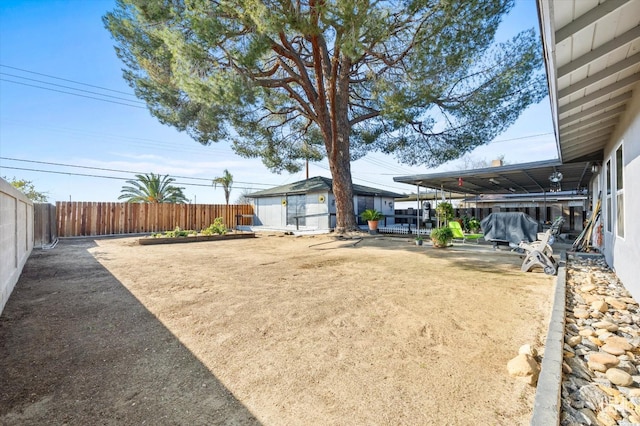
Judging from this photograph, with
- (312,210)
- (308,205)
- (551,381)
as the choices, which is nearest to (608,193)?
(551,381)

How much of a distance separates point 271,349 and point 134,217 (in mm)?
15276

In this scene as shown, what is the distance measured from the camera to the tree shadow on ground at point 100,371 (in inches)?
60.9

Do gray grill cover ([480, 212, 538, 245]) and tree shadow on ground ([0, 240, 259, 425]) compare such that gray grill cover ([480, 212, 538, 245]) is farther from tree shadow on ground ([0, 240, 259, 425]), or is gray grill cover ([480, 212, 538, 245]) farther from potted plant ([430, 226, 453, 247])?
tree shadow on ground ([0, 240, 259, 425])

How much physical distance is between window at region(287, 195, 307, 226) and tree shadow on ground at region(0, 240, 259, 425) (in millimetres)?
11832

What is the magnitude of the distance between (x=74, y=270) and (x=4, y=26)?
1083 centimetres

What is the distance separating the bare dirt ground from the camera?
1579 millimetres

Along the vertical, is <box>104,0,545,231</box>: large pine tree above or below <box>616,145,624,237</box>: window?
above

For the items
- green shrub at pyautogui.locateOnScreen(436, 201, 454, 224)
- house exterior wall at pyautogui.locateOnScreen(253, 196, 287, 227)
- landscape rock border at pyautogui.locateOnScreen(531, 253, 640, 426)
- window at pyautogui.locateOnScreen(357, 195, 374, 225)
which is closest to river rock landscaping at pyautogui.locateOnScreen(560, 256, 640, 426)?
landscape rock border at pyautogui.locateOnScreen(531, 253, 640, 426)

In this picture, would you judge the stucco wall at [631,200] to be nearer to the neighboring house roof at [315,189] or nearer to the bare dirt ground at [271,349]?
the bare dirt ground at [271,349]

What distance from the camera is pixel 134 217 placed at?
14.5 meters

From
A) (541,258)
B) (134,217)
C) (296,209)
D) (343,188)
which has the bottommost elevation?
(541,258)

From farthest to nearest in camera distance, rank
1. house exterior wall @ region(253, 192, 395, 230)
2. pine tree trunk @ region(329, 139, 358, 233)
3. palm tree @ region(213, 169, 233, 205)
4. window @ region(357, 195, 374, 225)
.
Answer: palm tree @ region(213, 169, 233, 205) → window @ region(357, 195, 374, 225) → house exterior wall @ region(253, 192, 395, 230) → pine tree trunk @ region(329, 139, 358, 233)

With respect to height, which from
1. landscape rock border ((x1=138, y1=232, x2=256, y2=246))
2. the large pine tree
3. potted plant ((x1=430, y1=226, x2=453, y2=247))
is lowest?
landscape rock border ((x1=138, y1=232, x2=256, y2=246))

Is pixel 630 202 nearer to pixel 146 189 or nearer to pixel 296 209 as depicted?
pixel 296 209
